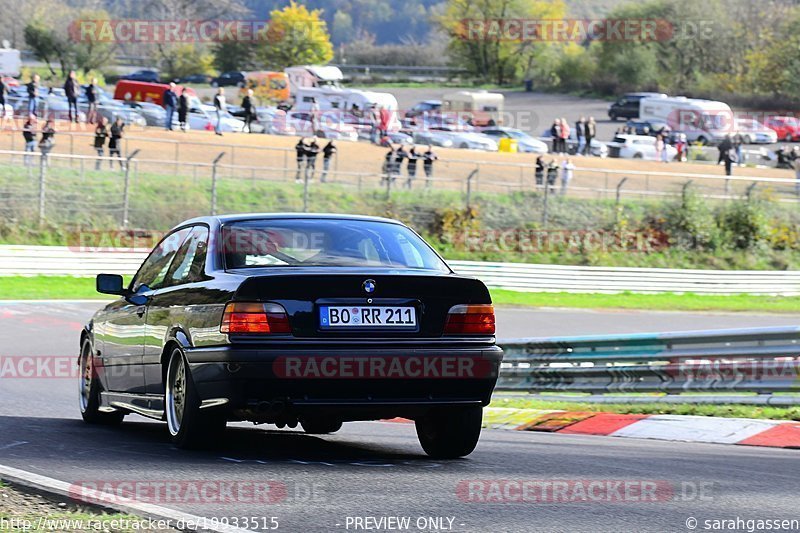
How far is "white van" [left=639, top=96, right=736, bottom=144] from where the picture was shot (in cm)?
6512

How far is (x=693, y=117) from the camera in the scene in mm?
67062

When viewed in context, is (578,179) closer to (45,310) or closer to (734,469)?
(45,310)

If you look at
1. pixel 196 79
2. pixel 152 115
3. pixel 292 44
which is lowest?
pixel 152 115

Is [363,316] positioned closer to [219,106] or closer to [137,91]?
[219,106]

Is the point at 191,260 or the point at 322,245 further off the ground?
the point at 322,245

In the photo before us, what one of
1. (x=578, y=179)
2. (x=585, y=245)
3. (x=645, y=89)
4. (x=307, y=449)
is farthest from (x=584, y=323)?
(x=645, y=89)

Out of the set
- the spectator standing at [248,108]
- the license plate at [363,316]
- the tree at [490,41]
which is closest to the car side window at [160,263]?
the license plate at [363,316]

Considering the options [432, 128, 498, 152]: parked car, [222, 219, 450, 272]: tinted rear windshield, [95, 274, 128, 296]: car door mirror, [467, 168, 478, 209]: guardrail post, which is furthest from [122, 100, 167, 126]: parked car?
[222, 219, 450, 272]: tinted rear windshield

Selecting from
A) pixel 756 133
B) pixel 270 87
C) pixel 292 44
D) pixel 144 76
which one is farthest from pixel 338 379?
pixel 292 44

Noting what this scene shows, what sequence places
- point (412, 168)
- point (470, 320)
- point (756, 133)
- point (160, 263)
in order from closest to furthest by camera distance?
point (470, 320) → point (160, 263) → point (412, 168) → point (756, 133)

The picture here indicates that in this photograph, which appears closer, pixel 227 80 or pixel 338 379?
pixel 338 379

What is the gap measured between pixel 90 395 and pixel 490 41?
92.2 metres

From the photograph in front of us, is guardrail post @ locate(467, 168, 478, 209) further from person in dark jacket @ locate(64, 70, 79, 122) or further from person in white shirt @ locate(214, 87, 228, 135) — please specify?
person in dark jacket @ locate(64, 70, 79, 122)

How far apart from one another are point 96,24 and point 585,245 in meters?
52.4
